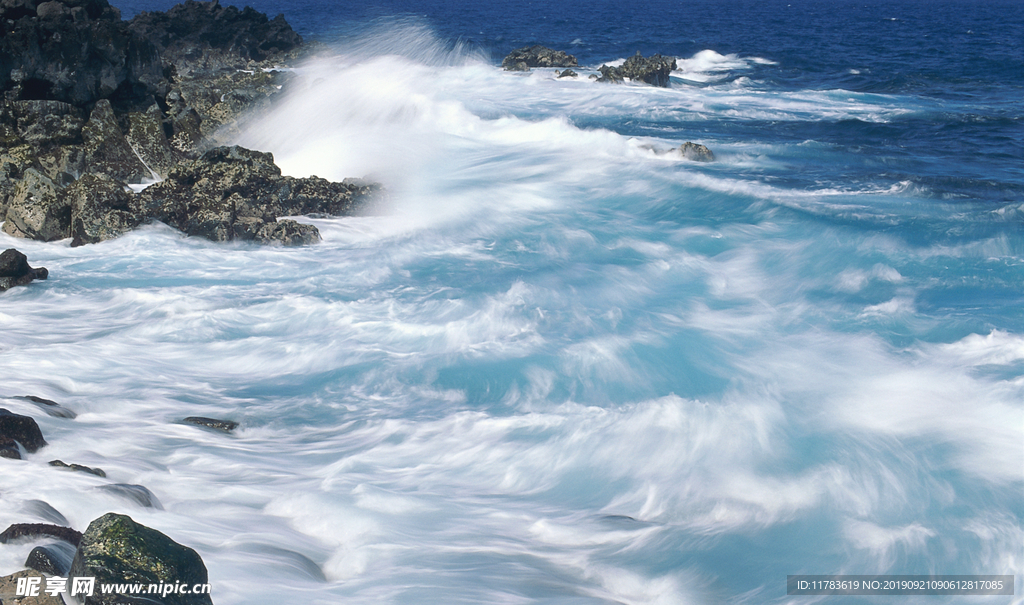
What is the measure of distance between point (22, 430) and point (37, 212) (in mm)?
7906

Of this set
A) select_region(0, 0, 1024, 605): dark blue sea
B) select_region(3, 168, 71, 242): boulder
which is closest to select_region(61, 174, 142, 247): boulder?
select_region(3, 168, 71, 242): boulder

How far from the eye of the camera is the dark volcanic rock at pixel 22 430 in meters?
5.25

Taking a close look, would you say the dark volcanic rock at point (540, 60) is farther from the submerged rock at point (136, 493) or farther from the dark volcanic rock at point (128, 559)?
the dark volcanic rock at point (128, 559)

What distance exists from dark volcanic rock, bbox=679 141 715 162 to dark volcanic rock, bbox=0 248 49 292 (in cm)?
1337

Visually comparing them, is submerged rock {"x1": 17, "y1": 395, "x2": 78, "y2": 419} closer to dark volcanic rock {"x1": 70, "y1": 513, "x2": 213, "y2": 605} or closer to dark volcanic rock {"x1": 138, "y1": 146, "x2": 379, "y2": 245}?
dark volcanic rock {"x1": 70, "y1": 513, "x2": 213, "y2": 605}

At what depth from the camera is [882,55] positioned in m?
39.5

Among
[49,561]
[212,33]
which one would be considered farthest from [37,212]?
[212,33]

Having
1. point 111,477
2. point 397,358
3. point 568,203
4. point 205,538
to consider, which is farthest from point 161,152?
point 205,538

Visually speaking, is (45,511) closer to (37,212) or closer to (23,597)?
(23,597)

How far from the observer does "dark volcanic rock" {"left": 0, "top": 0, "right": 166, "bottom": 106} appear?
14.2 m

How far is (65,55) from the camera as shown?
14484 mm

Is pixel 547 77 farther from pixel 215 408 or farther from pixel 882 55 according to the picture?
pixel 215 408

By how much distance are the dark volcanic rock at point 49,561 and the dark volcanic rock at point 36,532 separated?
0.24 metres

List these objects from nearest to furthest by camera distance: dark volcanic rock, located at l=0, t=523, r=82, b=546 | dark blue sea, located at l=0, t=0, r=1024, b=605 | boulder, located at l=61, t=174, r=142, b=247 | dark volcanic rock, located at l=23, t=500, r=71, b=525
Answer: dark volcanic rock, located at l=0, t=523, r=82, b=546, dark volcanic rock, located at l=23, t=500, r=71, b=525, dark blue sea, located at l=0, t=0, r=1024, b=605, boulder, located at l=61, t=174, r=142, b=247
